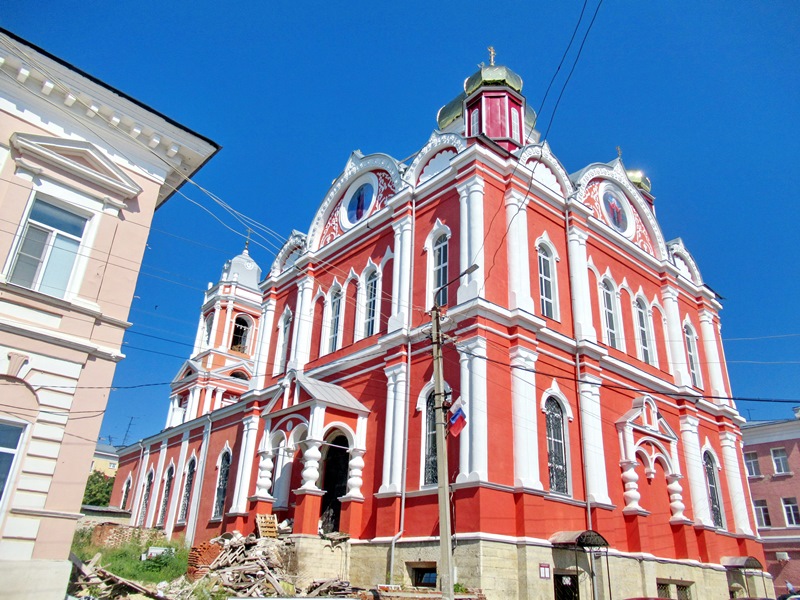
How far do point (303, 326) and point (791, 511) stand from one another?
26.9 m

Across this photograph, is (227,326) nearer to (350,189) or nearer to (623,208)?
(350,189)

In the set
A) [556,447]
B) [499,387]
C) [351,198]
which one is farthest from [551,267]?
[351,198]

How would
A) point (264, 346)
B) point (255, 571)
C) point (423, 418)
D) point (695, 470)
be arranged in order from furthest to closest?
point (264, 346) < point (695, 470) < point (423, 418) < point (255, 571)

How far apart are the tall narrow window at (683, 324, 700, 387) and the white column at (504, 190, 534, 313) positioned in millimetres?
9961

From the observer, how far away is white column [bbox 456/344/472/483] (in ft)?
49.0

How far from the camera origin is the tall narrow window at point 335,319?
22.0 metres

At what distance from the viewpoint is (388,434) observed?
682 inches

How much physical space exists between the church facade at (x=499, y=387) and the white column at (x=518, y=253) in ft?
0.25

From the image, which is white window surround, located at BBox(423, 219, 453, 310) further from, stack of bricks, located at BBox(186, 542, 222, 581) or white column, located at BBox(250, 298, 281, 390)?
stack of bricks, located at BBox(186, 542, 222, 581)

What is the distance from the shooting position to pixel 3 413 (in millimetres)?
9984

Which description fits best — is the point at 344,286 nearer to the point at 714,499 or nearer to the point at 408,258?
the point at 408,258

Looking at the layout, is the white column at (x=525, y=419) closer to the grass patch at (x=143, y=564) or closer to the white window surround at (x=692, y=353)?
the white window surround at (x=692, y=353)

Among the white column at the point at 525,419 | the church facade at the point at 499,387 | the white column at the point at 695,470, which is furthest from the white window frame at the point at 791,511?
the white column at the point at 525,419

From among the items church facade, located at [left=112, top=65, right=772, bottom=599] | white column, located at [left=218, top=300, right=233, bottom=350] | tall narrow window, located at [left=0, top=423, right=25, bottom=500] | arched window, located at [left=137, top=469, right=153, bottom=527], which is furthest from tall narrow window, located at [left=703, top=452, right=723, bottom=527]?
white column, located at [left=218, top=300, right=233, bottom=350]
